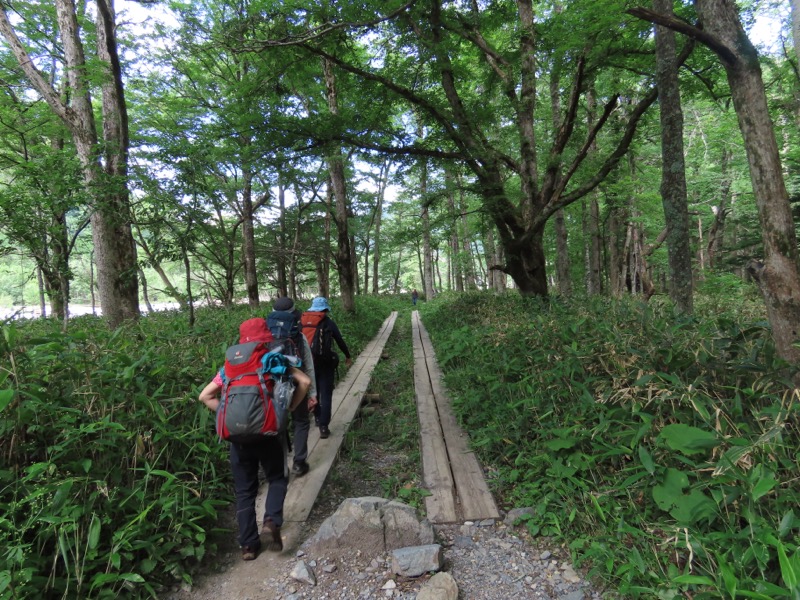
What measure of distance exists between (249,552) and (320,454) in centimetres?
163

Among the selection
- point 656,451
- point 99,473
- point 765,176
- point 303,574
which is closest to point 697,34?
point 765,176

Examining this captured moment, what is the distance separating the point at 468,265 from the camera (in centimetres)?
2155

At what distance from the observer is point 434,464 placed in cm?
405

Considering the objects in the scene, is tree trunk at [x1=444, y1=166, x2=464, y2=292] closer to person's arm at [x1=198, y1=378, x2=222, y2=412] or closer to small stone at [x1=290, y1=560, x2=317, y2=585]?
person's arm at [x1=198, y1=378, x2=222, y2=412]

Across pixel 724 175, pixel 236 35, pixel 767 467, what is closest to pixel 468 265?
pixel 724 175

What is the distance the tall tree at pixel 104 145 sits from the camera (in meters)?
6.04

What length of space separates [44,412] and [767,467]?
488 cm

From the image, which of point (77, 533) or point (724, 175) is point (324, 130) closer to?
point (77, 533)

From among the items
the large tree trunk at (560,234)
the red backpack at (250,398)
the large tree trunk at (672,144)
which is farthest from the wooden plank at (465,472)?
the large tree trunk at (560,234)

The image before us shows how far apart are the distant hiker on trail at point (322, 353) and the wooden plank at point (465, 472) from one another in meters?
1.62

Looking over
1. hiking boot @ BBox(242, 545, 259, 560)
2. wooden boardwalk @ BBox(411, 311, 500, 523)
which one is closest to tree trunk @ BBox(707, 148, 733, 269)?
wooden boardwalk @ BBox(411, 311, 500, 523)

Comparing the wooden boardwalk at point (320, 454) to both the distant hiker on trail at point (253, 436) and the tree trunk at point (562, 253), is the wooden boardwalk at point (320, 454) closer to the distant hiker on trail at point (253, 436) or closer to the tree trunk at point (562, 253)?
the distant hiker on trail at point (253, 436)

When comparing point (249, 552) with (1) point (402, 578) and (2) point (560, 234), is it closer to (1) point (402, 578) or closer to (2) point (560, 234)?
(1) point (402, 578)

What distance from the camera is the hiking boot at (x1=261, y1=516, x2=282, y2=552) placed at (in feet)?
9.25
